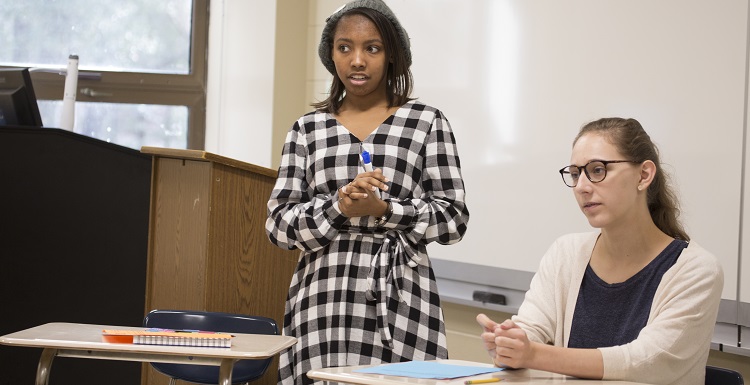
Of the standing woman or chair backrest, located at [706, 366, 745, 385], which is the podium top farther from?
chair backrest, located at [706, 366, 745, 385]

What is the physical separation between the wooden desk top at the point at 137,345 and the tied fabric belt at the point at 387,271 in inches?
8.4

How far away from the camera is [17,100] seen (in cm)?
336

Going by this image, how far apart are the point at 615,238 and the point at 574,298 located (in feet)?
0.52

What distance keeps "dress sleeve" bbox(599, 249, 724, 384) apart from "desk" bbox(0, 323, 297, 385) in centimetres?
72

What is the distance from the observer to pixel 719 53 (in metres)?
2.94

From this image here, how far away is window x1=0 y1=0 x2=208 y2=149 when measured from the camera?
5145mm

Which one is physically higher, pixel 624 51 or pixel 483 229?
pixel 624 51

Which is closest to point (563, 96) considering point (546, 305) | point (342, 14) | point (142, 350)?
point (342, 14)

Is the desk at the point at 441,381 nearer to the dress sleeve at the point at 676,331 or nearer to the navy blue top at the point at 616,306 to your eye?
the dress sleeve at the point at 676,331

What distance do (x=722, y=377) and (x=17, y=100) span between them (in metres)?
2.57

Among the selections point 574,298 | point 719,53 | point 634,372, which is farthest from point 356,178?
point 719,53

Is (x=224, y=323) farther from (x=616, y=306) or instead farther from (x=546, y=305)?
(x=616, y=306)

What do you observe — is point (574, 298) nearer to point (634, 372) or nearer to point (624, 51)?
point (634, 372)

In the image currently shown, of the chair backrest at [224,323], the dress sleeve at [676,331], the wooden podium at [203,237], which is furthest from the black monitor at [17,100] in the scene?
the dress sleeve at [676,331]
